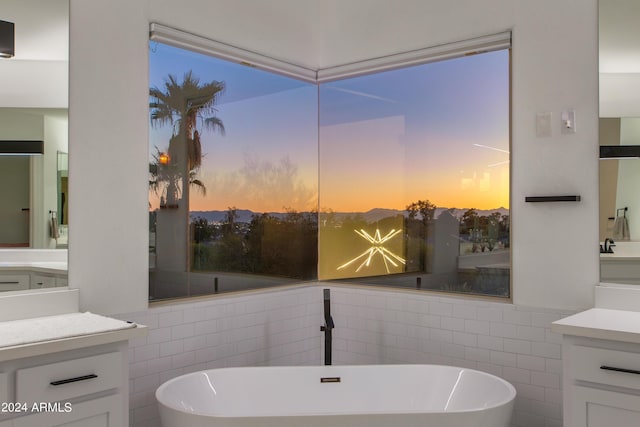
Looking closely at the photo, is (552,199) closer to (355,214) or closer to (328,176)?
(355,214)

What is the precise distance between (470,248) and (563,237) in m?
0.61

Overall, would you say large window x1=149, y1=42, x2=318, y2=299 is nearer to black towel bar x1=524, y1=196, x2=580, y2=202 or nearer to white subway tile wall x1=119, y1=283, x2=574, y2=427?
white subway tile wall x1=119, y1=283, x2=574, y2=427

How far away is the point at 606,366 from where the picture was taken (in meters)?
2.56

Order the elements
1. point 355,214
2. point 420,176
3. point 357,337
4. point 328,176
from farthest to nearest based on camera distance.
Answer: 1. point 328,176
2. point 355,214
3. point 357,337
4. point 420,176

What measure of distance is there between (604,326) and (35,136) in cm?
270

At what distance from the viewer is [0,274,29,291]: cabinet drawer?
279 centimetres

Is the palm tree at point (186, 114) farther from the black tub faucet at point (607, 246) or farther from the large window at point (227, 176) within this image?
the black tub faucet at point (607, 246)

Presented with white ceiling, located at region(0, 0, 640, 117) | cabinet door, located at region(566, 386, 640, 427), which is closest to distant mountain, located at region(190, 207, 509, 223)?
white ceiling, located at region(0, 0, 640, 117)

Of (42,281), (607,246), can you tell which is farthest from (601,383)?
(42,281)

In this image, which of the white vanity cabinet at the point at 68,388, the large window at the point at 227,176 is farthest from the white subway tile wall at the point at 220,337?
the white vanity cabinet at the point at 68,388

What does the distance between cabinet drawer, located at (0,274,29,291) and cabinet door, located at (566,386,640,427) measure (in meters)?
2.51

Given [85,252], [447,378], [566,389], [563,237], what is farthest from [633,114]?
[85,252]

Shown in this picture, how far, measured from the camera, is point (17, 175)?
284cm

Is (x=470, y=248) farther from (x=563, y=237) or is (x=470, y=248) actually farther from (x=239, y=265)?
(x=239, y=265)
